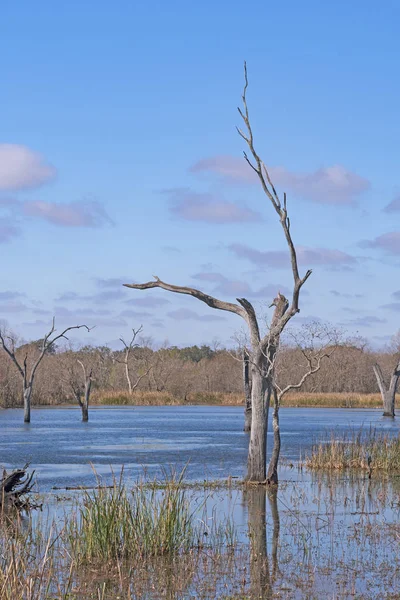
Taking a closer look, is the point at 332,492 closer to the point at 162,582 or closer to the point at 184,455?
the point at 162,582

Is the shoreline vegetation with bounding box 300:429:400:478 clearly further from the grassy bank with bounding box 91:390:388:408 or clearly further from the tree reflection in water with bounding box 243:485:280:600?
the grassy bank with bounding box 91:390:388:408

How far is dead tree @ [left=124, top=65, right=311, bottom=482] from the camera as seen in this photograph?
16531 mm

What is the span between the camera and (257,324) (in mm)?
17688

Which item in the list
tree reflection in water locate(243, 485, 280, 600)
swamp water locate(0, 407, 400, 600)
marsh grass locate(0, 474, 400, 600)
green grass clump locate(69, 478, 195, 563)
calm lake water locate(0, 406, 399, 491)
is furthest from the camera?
calm lake water locate(0, 406, 399, 491)

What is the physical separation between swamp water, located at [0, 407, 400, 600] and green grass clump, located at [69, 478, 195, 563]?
18cm

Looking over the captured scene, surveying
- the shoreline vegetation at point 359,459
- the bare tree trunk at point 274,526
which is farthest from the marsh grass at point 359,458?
the bare tree trunk at point 274,526

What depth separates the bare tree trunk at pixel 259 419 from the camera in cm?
1784

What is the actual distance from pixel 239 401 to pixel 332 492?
53.6 meters

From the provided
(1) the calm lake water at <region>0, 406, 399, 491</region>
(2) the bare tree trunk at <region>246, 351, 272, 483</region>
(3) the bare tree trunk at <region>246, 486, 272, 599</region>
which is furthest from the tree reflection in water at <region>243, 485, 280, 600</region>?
(1) the calm lake water at <region>0, 406, 399, 491</region>

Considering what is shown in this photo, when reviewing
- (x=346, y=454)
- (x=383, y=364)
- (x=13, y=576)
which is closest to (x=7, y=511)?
(x=13, y=576)

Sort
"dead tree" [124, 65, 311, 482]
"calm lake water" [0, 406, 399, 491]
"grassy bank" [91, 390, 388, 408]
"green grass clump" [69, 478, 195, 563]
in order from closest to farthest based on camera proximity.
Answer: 1. "green grass clump" [69, 478, 195, 563]
2. "dead tree" [124, 65, 311, 482]
3. "calm lake water" [0, 406, 399, 491]
4. "grassy bank" [91, 390, 388, 408]

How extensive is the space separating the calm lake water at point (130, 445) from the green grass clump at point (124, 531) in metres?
1.46

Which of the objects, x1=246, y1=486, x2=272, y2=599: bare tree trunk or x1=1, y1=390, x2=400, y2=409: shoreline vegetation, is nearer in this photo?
x1=246, y1=486, x2=272, y2=599: bare tree trunk

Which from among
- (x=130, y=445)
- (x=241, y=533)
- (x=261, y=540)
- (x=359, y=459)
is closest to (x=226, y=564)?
(x=261, y=540)
